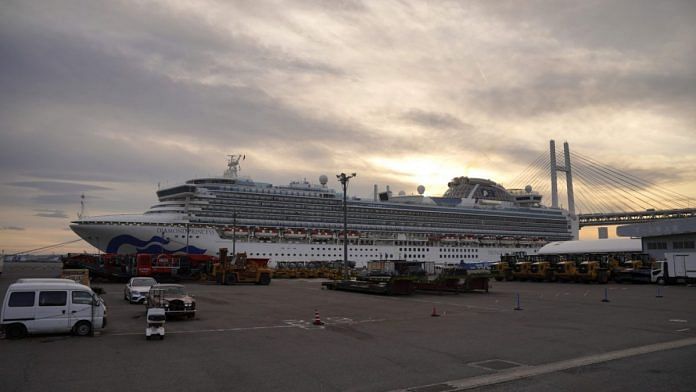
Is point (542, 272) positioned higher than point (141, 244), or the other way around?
point (141, 244)

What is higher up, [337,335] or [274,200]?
[274,200]

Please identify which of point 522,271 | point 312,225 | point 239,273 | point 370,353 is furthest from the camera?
point 312,225

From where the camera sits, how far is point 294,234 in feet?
213

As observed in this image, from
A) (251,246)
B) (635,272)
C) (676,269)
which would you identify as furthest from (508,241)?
(676,269)

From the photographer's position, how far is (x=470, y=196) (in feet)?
316

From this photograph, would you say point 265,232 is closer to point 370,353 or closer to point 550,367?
point 370,353

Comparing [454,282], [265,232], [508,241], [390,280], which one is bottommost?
[454,282]

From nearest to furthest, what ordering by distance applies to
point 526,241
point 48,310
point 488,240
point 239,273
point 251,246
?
point 48,310
point 239,273
point 251,246
point 488,240
point 526,241

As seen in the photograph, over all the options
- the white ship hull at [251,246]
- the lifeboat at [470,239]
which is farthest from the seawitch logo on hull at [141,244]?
the lifeboat at [470,239]

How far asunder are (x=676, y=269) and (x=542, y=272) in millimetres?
9858

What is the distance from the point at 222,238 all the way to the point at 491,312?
4566cm

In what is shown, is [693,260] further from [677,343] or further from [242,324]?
[242,324]

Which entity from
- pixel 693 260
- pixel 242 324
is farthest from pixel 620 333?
pixel 693 260

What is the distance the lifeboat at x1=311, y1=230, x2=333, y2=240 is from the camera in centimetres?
6650
